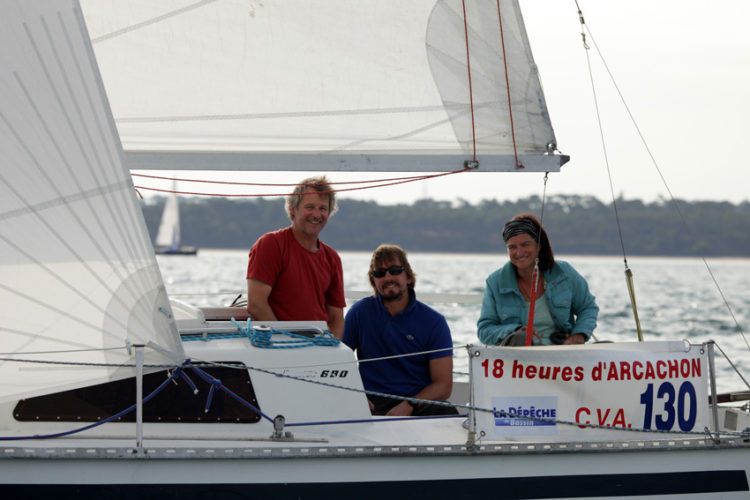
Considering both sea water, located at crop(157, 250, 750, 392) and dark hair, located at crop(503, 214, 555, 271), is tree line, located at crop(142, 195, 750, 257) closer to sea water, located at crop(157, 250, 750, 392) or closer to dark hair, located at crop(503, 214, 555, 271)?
sea water, located at crop(157, 250, 750, 392)

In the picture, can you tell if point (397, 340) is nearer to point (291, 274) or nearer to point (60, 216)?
point (291, 274)

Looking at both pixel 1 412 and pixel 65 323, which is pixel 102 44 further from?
pixel 1 412

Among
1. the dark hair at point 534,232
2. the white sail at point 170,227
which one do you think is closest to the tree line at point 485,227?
the white sail at point 170,227

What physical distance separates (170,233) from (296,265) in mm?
49393

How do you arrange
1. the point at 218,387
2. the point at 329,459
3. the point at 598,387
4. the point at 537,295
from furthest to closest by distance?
the point at 537,295, the point at 598,387, the point at 218,387, the point at 329,459

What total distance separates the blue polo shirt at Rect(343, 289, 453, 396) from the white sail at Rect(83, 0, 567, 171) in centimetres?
76

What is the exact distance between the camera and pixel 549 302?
5238 millimetres

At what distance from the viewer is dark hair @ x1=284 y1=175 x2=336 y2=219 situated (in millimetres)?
5117

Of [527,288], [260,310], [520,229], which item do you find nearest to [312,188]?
[260,310]

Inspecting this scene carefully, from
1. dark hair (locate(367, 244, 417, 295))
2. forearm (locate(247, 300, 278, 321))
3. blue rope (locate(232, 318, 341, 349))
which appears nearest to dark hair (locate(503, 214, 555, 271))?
dark hair (locate(367, 244, 417, 295))

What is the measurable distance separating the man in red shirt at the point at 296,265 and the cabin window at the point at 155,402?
74cm

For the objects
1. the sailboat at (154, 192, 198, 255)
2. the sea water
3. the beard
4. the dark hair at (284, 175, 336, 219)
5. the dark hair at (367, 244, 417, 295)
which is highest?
the sailboat at (154, 192, 198, 255)

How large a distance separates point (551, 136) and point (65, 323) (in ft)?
8.41

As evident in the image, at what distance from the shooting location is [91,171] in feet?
13.6
